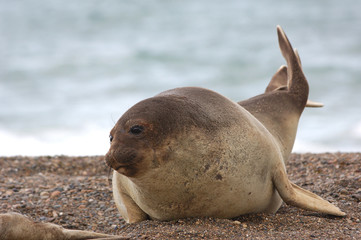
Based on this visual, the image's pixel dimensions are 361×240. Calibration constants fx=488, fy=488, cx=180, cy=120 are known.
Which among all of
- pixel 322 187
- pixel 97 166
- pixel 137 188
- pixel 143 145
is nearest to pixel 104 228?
pixel 137 188

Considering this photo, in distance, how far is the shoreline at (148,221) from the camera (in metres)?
4.02

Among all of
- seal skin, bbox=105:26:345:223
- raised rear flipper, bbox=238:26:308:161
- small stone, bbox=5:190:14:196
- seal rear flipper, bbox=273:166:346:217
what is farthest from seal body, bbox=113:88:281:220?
small stone, bbox=5:190:14:196

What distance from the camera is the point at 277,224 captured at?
173 inches

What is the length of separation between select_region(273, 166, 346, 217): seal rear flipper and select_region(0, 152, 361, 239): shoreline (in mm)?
95

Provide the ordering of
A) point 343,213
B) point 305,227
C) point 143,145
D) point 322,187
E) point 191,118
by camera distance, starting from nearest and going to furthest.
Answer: point 143,145
point 191,118
point 305,227
point 343,213
point 322,187

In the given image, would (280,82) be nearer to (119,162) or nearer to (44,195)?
(44,195)

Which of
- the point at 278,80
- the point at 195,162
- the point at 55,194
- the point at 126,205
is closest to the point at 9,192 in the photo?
the point at 55,194

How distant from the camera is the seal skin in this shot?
3746 mm

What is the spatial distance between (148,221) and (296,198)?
1.43 meters

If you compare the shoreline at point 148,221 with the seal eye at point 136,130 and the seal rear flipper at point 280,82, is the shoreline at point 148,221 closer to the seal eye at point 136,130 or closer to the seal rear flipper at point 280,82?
the seal eye at point 136,130

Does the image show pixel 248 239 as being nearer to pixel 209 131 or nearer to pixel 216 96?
pixel 209 131

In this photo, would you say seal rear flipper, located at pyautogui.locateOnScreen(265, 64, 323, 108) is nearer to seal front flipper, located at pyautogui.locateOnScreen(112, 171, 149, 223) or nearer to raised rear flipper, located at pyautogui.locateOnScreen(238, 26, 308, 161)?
raised rear flipper, located at pyautogui.locateOnScreen(238, 26, 308, 161)

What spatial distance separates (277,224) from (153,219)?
1123 millimetres

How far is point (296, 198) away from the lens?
15.3 ft
